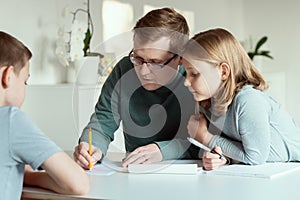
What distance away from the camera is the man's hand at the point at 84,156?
1660 mm

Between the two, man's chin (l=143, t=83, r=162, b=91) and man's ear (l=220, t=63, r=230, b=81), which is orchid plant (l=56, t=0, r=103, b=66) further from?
man's ear (l=220, t=63, r=230, b=81)

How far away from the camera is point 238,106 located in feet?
5.33

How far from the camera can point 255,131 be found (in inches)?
63.0

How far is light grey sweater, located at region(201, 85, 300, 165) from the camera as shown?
1.61 meters

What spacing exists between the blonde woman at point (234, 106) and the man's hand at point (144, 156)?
14 centimetres

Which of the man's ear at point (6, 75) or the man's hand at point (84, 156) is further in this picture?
the man's hand at point (84, 156)

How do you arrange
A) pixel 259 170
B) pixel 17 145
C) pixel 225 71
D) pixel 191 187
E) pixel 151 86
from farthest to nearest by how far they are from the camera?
pixel 151 86 → pixel 225 71 → pixel 259 170 → pixel 191 187 → pixel 17 145

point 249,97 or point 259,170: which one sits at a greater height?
point 249,97

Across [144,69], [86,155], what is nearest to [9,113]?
[86,155]

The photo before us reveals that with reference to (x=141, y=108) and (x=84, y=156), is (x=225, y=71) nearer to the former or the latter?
(x=141, y=108)

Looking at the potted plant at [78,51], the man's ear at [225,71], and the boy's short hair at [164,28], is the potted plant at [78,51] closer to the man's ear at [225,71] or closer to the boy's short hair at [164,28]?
the boy's short hair at [164,28]

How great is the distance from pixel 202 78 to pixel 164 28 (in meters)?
0.20

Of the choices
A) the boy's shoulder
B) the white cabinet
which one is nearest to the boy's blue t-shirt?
the boy's shoulder

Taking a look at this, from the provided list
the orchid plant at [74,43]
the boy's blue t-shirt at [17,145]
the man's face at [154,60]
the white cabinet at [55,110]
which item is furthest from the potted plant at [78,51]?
the boy's blue t-shirt at [17,145]
